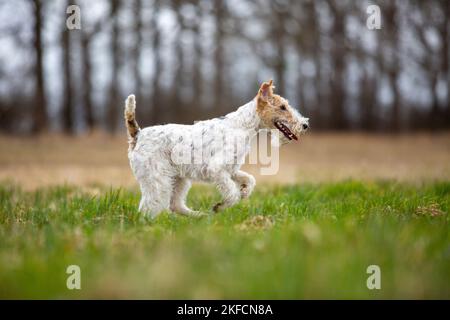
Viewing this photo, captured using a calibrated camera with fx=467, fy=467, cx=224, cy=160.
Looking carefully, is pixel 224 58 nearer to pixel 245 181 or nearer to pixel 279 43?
pixel 279 43

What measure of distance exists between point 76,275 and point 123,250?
507mm

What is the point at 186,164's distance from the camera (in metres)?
5.31

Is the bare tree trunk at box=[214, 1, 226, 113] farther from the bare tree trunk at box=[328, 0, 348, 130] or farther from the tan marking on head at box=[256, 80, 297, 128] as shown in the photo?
the tan marking on head at box=[256, 80, 297, 128]

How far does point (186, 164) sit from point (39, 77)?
1524cm

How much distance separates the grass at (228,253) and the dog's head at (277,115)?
39.0 inches

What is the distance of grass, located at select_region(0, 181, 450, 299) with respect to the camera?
298cm

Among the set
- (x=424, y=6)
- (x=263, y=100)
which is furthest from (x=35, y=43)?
(x=424, y=6)

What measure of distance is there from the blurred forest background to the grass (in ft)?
50.4

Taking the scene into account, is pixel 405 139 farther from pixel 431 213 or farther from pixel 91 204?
pixel 91 204

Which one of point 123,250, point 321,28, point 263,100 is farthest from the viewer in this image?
point 321,28

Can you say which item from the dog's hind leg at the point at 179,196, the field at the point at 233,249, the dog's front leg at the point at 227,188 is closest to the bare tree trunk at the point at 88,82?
the field at the point at 233,249

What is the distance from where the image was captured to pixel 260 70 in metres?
27.1

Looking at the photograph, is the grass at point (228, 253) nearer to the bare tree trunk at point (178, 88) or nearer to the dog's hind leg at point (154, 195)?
the dog's hind leg at point (154, 195)

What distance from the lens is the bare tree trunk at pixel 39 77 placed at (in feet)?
56.9
